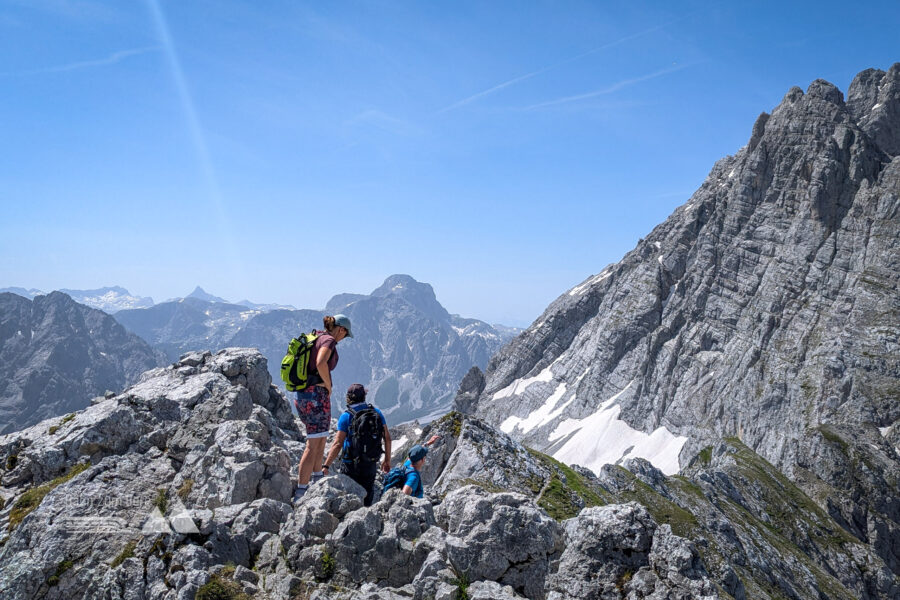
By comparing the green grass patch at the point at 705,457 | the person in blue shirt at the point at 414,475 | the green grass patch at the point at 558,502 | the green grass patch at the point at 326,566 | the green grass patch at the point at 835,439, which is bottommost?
the green grass patch at the point at 705,457

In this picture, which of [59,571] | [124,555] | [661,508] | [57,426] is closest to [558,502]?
[124,555]

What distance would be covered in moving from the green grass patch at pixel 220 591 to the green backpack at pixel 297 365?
5490 mm

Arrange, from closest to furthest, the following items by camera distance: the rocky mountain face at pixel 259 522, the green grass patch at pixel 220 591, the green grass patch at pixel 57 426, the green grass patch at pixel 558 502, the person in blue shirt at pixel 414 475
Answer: the green grass patch at pixel 220 591 < the rocky mountain face at pixel 259 522 < the person in blue shirt at pixel 414 475 < the green grass patch at pixel 57 426 < the green grass patch at pixel 558 502

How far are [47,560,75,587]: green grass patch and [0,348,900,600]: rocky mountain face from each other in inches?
1.0

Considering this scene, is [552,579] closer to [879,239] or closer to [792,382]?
[792,382]

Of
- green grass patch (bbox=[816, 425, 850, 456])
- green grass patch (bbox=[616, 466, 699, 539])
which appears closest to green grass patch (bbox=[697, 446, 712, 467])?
green grass patch (bbox=[816, 425, 850, 456])

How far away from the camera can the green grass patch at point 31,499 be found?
49.9 feet

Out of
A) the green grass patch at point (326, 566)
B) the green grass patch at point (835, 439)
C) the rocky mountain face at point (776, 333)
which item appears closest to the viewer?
the green grass patch at point (326, 566)

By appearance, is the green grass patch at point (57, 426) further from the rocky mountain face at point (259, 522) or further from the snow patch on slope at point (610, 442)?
the snow patch on slope at point (610, 442)

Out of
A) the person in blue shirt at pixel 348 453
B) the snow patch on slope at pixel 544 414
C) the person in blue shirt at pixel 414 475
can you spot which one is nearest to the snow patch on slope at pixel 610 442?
the snow patch on slope at pixel 544 414

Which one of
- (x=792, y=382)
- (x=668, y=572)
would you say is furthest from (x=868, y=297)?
(x=668, y=572)

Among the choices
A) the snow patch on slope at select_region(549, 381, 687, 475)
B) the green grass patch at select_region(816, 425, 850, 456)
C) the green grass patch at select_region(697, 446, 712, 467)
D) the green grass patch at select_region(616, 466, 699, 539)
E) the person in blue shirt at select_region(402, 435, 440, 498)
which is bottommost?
the snow patch on slope at select_region(549, 381, 687, 475)

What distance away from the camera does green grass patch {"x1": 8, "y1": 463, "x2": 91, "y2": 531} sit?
49.9ft

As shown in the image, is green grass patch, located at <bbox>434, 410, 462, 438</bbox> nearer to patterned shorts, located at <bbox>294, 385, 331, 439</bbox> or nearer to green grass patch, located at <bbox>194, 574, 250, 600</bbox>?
patterned shorts, located at <bbox>294, 385, 331, 439</bbox>
